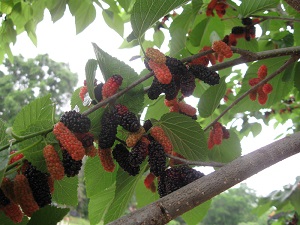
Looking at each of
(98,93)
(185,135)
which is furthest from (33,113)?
(185,135)

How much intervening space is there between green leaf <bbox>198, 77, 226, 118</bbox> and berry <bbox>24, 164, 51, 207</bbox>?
2.06 ft

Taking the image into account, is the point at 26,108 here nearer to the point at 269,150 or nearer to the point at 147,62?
the point at 147,62

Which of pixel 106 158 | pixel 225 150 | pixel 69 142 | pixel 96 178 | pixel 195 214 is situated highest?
pixel 69 142

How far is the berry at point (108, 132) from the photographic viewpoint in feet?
2.55

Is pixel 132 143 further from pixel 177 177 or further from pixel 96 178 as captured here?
pixel 96 178

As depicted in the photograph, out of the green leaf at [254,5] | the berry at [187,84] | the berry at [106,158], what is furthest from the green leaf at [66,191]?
the green leaf at [254,5]

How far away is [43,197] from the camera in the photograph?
0.73m

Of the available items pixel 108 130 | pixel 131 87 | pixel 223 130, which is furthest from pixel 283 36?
pixel 108 130

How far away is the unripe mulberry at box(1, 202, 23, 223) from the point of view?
0.72 m

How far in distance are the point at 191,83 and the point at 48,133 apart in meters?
0.34

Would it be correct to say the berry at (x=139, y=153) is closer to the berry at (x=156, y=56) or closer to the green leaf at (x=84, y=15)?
the berry at (x=156, y=56)

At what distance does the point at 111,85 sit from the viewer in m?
0.82

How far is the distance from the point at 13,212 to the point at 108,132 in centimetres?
23

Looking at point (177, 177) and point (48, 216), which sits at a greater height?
point (48, 216)
